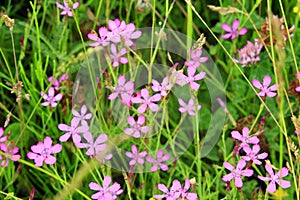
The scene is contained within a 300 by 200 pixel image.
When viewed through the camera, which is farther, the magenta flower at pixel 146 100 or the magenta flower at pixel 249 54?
the magenta flower at pixel 249 54

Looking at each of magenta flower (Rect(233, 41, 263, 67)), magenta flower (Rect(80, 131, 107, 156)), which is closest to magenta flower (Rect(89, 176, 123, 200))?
magenta flower (Rect(80, 131, 107, 156))

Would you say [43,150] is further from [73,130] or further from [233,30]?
[233,30]

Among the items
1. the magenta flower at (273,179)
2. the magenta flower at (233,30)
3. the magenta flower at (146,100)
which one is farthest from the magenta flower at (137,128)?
the magenta flower at (233,30)

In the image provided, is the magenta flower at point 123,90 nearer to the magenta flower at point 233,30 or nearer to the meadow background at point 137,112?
the meadow background at point 137,112

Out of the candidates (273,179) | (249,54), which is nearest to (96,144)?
(273,179)

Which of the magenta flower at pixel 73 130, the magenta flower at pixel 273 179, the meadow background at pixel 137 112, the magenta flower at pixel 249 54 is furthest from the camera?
the magenta flower at pixel 249 54

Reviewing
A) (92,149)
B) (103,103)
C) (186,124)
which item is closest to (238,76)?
(186,124)
